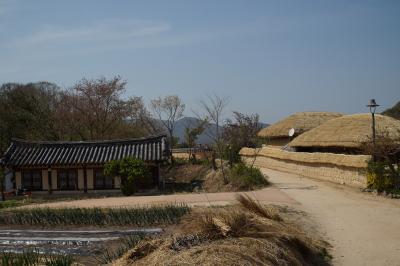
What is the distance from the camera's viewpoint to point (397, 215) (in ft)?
42.0

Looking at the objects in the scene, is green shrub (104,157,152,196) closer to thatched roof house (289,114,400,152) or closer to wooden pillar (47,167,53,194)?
wooden pillar (47,167,53,194)

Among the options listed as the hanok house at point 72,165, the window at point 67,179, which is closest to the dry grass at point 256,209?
the hanok house at point 72,165

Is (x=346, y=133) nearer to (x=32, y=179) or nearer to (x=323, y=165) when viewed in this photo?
(x=323, y=165)

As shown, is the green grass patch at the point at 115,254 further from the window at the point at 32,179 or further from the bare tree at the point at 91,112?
the bare tree at the point at 91,112

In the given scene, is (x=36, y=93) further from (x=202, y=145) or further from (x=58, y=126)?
(x=202, y=145)

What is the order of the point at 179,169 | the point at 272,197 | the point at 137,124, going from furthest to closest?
the point at 137,124, the point at 179,169, the point at 272,197

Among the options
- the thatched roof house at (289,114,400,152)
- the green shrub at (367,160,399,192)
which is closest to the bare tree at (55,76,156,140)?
the thatched roof house at (289,114,400,152)

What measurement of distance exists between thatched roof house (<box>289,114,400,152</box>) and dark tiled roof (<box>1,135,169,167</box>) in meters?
8.46

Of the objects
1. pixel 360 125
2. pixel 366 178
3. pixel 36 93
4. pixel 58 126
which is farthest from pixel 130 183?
pixel 36 93

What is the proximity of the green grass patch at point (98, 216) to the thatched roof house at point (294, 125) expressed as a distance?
23.2 m

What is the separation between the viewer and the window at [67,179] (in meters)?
24.5

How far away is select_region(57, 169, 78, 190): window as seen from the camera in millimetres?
24516

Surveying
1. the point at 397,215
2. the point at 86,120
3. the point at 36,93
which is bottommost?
the point at 397,215

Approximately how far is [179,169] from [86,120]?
863cm
